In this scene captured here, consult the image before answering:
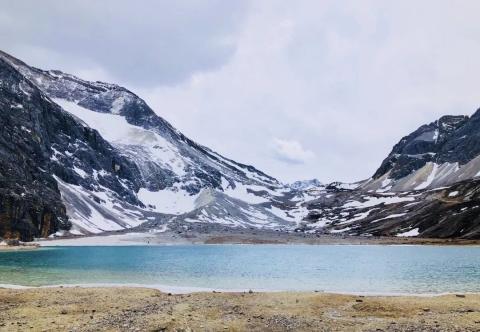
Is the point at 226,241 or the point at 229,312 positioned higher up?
the point at 226,241

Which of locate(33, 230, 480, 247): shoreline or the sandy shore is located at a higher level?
locate(33, 230, 480, 247): shoreline

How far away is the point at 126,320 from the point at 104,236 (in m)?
175

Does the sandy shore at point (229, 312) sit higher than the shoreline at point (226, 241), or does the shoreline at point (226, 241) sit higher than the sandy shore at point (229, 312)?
the shoreline at point (226, 241)

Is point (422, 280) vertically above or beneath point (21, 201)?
beneath

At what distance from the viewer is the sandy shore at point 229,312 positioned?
26109 mm

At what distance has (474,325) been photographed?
2527cm

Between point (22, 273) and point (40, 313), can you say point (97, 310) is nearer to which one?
point (40, 313)

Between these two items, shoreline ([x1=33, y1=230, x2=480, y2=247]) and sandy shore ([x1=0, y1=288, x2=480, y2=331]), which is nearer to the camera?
sandy shore ([x1=0, y1=288, x2=480, y2=331])

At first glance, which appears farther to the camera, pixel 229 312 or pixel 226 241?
pixel 226 241

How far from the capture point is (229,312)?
100.0 ft

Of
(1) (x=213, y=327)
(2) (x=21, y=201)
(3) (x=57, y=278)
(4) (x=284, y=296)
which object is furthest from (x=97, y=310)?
(2) (x=21, y=201)

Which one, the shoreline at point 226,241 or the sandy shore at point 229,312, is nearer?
the sandy shore at point 229,312

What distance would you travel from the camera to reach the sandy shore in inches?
1028

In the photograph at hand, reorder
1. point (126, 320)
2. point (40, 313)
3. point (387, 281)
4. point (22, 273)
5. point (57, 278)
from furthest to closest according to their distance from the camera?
1. point (22, 273)
2. point (57, 278)
3. point (387, 281)
4. point (40, 313)
5. point (126, 320)
